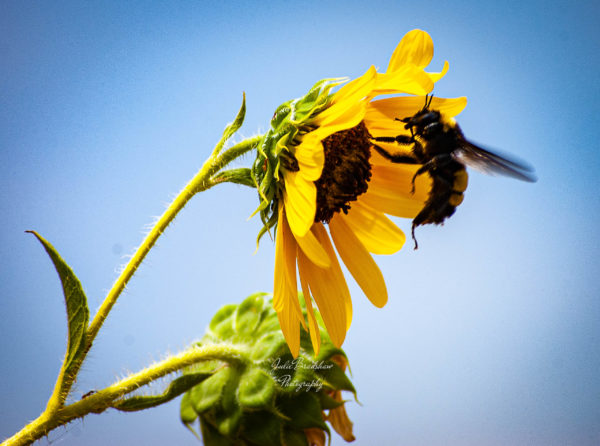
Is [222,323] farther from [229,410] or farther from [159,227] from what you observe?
[159,227]

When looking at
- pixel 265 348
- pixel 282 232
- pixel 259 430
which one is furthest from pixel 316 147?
pixel 259 430

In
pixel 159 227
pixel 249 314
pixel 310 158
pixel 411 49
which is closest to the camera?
pixel 310 158

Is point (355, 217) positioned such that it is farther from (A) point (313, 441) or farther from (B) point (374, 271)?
(A) point (313, 441)

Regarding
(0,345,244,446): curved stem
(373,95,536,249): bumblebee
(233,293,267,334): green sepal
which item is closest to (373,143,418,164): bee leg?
(373,95,536,249): bumblebee

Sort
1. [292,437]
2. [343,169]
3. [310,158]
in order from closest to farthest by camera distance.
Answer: [310,158] < [343,169] < [292,437]

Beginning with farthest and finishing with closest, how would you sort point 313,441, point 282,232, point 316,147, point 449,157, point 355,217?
point 313,441
point 355,217
point 449,157
point 282,232
point 316,147

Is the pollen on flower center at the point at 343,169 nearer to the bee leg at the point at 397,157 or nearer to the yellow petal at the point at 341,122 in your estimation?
the bee leg at the point at 397,157

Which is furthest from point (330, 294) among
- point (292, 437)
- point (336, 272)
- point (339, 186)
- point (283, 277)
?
point (292, 437)
